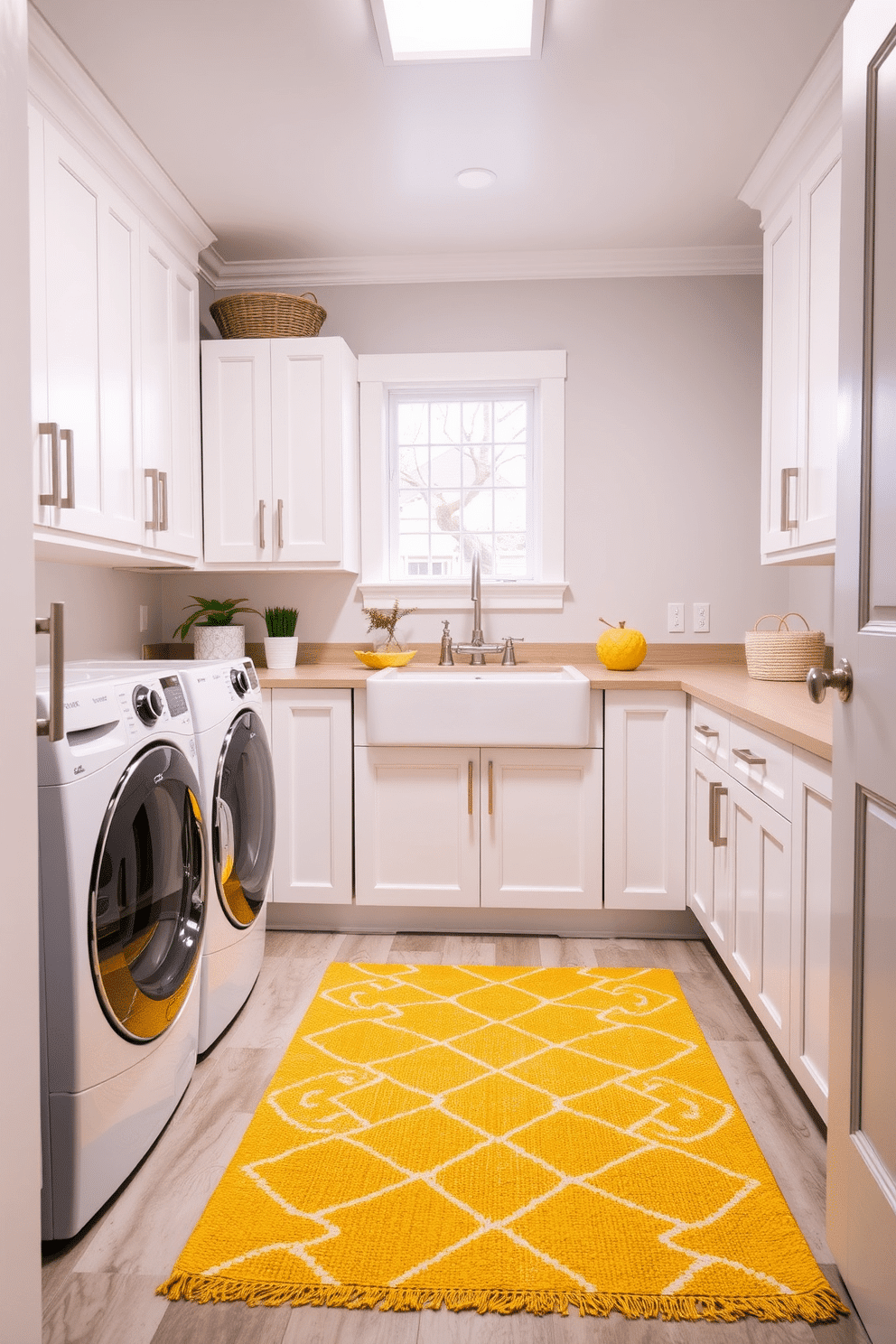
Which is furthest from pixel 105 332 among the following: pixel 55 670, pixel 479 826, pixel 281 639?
pixel 479 826

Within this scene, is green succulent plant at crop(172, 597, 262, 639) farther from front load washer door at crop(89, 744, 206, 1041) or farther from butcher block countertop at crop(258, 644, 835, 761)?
front load washer door at crop(89, 744, 206, 1041)

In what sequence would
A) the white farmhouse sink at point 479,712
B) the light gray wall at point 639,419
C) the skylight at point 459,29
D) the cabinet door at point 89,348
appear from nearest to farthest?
1. the skylight at point 459,29
2. the cabinet door at point 89,348
3. the white farmhouse sink at point 479,712
4. the light gray wall at point 639,419

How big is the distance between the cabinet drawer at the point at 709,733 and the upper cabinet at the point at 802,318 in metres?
0.50

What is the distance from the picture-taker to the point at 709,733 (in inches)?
98.8

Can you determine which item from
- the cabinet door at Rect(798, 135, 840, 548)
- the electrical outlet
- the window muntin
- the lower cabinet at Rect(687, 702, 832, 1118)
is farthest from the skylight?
the electrical outlet

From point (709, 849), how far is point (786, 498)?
3.38 feet

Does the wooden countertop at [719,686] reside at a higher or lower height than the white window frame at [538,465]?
lower

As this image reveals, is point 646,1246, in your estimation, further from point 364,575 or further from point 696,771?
point 364,575

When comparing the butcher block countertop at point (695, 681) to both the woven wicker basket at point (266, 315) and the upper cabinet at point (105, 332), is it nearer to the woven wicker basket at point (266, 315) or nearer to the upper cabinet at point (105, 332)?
the upper cabinet at point (105, 332)

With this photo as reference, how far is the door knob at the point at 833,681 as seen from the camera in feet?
4.27

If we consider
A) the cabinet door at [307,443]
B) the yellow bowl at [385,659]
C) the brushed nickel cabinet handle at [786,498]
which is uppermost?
the cabinet door at [307,443]

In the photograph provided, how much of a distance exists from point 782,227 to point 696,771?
162 cm

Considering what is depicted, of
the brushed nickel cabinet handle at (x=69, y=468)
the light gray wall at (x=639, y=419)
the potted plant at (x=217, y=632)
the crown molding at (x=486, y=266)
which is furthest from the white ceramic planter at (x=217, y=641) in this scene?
the crown molding at (x=486, y=266)

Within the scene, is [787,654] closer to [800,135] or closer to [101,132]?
[800,135]
